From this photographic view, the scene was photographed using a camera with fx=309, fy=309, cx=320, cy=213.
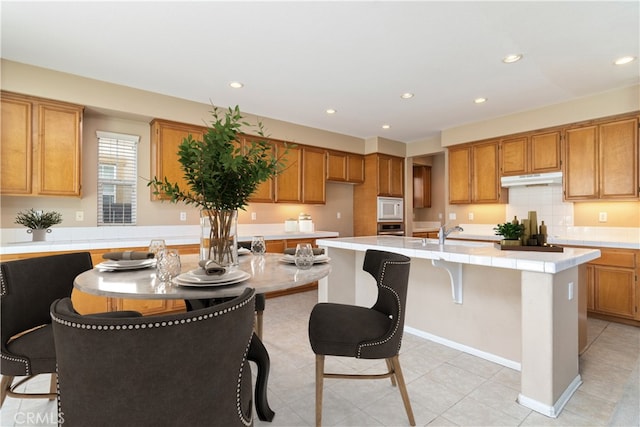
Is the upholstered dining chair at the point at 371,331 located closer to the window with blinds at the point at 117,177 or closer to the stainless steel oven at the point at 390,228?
the window with blinds at the point at 117,177

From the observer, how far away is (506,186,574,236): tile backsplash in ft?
14.2

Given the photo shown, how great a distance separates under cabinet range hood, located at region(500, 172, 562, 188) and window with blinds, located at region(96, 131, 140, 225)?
5.13m

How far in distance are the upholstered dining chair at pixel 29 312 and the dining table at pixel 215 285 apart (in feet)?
1.19

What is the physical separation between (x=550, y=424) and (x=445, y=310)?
110 centimetres

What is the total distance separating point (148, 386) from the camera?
714mm

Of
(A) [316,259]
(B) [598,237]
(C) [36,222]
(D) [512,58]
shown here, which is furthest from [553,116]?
(C) [36,222]

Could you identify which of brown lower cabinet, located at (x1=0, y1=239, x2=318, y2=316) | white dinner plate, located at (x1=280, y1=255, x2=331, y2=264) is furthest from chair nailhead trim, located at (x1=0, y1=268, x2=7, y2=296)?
white dinner plate, located at (x1=280, y1=255, x2=331, y2=264)

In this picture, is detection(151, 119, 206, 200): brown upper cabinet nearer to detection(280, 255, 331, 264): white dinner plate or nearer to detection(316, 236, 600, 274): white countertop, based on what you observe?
detection(280, 255, 331, 264): white dinner plate

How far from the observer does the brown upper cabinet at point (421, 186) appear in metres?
6.84

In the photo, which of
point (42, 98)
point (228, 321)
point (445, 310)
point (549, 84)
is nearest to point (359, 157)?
point (549, 84)

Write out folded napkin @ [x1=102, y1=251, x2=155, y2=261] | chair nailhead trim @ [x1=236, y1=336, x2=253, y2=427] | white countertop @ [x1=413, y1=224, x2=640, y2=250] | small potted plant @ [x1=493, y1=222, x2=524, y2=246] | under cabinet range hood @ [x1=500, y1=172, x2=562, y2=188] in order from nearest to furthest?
chair nailhead trim @ [x1=236, y1=336, x2=253, y2=427]
folded napkin @ [x1=102, y1=251, x2=155, y2=261]
small potted plant @ [x1=493, y1=222, x2=524, y2=246]
white countertop @ [x1=413, y1=224, x2=640, y2=250]
under cabinet range hood @ [x1=500, y1=172, x2=562, y2=188]

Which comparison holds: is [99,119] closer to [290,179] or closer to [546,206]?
[290,179]

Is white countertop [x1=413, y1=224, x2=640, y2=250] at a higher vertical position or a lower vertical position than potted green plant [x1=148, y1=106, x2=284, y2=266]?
lower

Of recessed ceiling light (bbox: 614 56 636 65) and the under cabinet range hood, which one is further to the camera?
the under cabinet range hood
